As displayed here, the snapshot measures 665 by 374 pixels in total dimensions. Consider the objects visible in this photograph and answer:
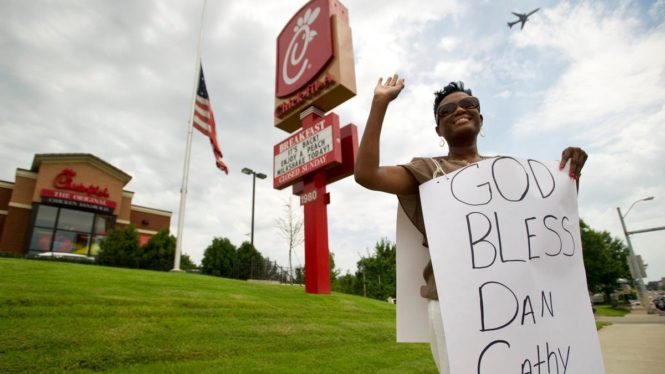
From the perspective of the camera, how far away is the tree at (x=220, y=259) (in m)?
24.9

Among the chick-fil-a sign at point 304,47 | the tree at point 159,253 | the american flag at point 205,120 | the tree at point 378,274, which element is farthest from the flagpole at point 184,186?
the tree at point 378,274

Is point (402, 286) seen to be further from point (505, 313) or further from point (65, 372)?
point (65, 372)

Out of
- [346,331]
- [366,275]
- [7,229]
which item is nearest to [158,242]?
[7,229]

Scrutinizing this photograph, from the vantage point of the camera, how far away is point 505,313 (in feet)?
4.55

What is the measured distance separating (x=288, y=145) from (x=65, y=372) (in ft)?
31.9

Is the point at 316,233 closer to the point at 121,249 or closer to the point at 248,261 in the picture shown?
the point at 248,261

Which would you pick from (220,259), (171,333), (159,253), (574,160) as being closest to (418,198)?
(574,160)

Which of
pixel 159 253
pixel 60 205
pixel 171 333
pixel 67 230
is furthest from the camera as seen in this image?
pixel 67 230

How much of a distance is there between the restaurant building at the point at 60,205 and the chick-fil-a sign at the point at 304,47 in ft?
84.1

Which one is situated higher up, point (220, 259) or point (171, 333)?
point (220, 259)

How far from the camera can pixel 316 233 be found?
10.9 meters

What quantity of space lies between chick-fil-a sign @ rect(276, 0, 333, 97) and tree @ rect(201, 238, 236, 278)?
15.2 m

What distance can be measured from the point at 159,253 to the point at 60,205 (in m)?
11.5

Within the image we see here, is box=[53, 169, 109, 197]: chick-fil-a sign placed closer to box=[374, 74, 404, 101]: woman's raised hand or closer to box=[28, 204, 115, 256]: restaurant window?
box=[28, 204, 115, 256]: restaurant window
